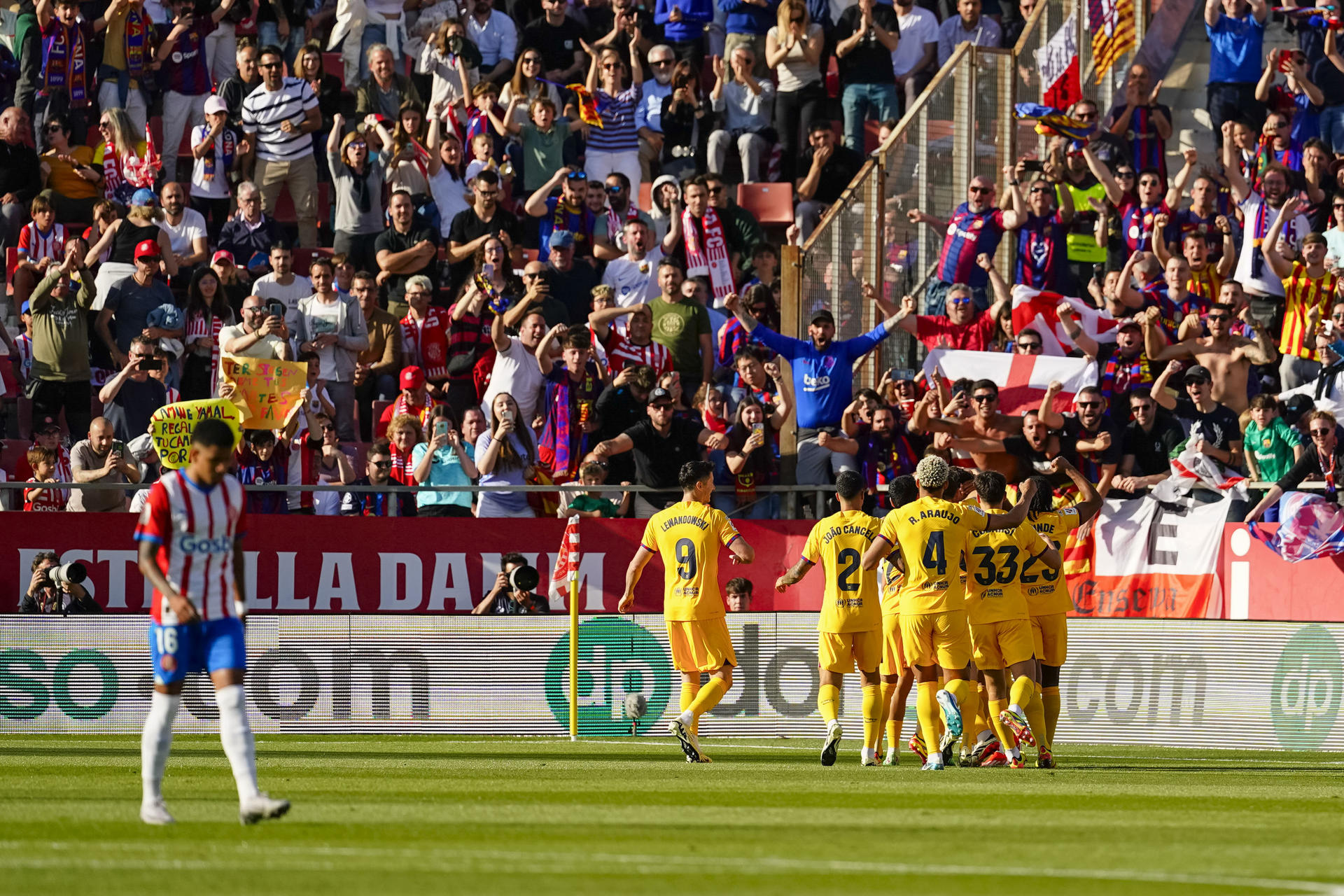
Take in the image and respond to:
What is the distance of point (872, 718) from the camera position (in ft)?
49.5

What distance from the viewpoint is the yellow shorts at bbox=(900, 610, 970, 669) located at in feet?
47.5

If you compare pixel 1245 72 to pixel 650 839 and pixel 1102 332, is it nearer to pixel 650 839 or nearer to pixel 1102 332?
pixel 1102 332

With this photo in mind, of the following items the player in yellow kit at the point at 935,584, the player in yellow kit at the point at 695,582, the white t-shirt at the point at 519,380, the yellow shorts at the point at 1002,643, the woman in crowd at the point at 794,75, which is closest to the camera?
the player in yellow kit at the point at 935,584

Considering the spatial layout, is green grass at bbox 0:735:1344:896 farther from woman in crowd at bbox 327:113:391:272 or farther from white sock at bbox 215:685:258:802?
woman in crowd at bbox 327:113:391:272

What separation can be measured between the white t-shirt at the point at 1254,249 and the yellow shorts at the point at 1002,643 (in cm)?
808

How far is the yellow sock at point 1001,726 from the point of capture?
48.2 feet

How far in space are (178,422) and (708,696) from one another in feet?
18.6

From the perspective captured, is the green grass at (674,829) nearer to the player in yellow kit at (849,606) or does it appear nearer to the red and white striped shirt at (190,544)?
the player in yellow kit at (849,606)

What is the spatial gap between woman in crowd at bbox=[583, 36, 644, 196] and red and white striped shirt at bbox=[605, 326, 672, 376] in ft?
10.4

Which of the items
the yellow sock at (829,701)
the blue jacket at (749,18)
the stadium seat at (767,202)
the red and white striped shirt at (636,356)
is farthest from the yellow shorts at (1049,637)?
the blue jacket at (749,18)

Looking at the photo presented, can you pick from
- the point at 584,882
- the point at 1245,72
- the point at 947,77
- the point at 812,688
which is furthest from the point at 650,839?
the point at 1245,72

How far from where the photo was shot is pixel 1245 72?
23750mm

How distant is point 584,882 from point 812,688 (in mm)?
10871

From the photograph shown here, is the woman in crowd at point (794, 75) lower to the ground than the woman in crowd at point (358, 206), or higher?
higher
